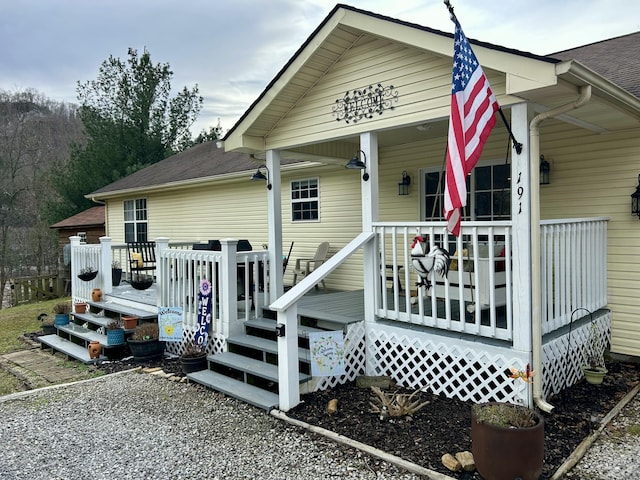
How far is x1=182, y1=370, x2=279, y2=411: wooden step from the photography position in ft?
14.6

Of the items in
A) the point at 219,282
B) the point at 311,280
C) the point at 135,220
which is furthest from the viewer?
the point at 135,220

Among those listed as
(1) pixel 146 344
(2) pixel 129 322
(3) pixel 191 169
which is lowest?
(1) pixel 146 344

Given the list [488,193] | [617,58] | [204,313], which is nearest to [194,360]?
[204,313]

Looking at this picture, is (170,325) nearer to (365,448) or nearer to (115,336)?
(115,336)

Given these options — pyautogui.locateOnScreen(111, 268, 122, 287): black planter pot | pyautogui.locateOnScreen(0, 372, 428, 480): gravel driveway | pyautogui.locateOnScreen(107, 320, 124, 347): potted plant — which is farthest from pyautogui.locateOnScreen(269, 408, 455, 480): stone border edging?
pyautogui.locateOnScreen(111, 268, 122, 287): black planter pot

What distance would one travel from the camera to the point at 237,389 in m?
4.81

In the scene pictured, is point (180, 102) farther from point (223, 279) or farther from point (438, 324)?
point (438, 324)

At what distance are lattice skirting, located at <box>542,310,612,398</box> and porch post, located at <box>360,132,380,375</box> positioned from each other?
174cm

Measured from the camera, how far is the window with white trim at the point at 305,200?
29.0ft

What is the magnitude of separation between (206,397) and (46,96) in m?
25.1

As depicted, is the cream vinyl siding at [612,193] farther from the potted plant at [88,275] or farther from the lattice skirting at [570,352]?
the potted plant at [88,275]

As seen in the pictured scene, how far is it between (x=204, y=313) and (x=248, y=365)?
4.15 feet

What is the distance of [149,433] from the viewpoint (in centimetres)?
401

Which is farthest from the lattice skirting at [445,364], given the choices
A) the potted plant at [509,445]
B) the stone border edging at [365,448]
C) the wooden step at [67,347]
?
the wooden step at [67,347]
